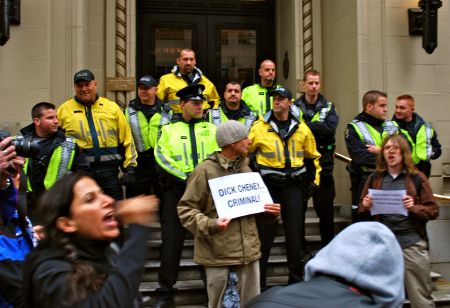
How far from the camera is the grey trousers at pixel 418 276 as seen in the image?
4.98m

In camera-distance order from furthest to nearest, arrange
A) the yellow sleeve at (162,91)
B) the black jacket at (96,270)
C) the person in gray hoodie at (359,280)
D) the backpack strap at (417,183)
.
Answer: the yellow sleeve at (162,91) → the backpack strap at (417,183) → the black jacket at (96,270) → the person in gray hoodie at (359,280)

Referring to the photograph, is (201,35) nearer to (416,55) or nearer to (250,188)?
(416,55)

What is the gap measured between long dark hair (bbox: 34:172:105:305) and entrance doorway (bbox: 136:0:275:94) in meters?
7.39

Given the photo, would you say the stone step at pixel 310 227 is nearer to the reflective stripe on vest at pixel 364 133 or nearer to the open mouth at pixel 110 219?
the reflective stripe on vest at pixel 364 133

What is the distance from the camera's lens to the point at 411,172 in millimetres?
5094

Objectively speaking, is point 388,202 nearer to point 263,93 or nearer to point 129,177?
point 263,93

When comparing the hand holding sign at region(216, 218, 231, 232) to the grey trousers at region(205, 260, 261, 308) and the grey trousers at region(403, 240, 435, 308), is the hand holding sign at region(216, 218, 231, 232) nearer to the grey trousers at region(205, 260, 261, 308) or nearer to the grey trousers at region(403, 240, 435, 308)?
the grey trousers at region(205, 260, 261, 308)

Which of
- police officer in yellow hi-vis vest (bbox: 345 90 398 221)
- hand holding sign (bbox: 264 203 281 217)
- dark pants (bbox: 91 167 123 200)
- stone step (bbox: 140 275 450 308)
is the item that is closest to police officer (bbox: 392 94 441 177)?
police officer in yellow hi-vis vest (bbox: 345 90 398 221)

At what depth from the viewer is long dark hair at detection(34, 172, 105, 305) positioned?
1.89m

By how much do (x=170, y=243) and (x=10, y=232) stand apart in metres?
2.57

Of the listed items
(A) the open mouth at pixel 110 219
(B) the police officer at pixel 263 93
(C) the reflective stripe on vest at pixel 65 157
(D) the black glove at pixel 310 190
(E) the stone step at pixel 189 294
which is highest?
(B) the police officer at pixel 263 93

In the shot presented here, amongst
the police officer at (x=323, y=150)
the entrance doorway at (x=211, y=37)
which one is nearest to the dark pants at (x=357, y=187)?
the police officer at (x=323, y=150)

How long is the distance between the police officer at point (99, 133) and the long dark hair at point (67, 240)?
3.83 meters

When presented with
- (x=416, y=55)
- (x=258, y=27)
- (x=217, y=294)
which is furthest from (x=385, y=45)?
(x=217, y=294)
